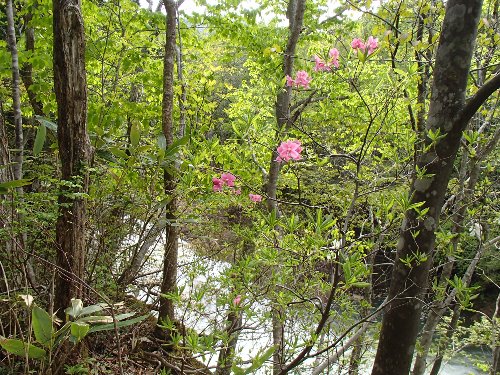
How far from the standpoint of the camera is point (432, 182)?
1850 mm

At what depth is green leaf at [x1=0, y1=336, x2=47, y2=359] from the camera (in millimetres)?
1571

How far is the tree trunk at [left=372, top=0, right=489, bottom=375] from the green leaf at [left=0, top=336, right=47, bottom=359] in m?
1.62

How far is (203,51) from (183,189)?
2.85 meters

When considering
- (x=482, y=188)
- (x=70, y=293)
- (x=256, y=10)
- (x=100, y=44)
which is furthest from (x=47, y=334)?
(x=256, y=10)

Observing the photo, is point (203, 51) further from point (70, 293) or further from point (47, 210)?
point (70, 293)

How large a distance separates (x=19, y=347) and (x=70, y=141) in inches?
39.2

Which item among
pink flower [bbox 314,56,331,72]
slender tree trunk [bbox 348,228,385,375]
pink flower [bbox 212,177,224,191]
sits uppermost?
pink flower [bbox 314,56,331,72]

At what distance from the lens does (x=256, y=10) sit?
17.5 feet

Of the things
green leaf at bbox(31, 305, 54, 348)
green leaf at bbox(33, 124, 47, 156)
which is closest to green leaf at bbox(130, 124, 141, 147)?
green leaf at bbox(33, 124, 47, 156)

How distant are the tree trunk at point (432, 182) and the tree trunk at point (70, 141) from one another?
1618 millimetres

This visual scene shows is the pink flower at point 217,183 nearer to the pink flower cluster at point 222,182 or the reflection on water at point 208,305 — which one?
the pink flower cluster at point 222,182

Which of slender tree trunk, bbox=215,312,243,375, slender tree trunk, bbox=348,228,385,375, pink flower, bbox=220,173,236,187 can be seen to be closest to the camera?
slender tree trunk, bbox=215,312,243,375

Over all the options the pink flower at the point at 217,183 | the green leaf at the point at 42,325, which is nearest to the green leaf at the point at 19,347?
the green leaf at the point at 42,325

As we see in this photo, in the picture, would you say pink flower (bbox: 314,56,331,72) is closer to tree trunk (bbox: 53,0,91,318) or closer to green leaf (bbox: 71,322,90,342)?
tree trunk (bbox: 53,0,91,318)
